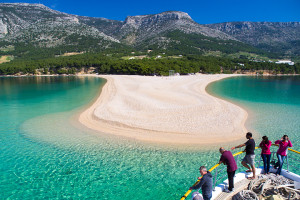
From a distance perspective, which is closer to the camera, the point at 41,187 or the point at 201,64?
the point at 41,187

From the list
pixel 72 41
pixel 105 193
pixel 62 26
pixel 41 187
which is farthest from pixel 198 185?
pixel 62 26

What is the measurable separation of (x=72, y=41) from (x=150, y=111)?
180 metres

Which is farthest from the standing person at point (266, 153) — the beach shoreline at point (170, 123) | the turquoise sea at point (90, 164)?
the beach shoreline at point (170, 123)

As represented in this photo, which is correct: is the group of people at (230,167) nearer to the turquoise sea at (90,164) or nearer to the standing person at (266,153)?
the standing person at (266,153)

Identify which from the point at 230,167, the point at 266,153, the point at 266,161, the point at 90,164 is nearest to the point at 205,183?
the point at 230,167

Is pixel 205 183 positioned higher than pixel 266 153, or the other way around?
pixel 266 153

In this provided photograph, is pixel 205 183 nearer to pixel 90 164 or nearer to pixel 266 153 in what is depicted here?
pixel 266 153

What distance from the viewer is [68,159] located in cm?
1395

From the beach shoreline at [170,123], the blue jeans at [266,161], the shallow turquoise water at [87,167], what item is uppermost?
the blue jeans at [266,161]

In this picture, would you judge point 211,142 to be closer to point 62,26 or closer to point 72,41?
point 72,41

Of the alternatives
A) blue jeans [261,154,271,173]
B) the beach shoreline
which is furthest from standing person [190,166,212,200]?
the beach shoreline

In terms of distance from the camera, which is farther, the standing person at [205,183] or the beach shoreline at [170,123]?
the beach shoreline at [170,123]

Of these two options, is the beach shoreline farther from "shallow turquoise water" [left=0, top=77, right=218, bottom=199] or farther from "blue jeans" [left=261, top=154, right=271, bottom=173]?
"blue jeans" [left=261, top=154, right=271, bottom=173]

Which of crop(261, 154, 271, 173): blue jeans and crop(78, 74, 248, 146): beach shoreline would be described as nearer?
crop(261, 154, 271, 173): blue jeans
